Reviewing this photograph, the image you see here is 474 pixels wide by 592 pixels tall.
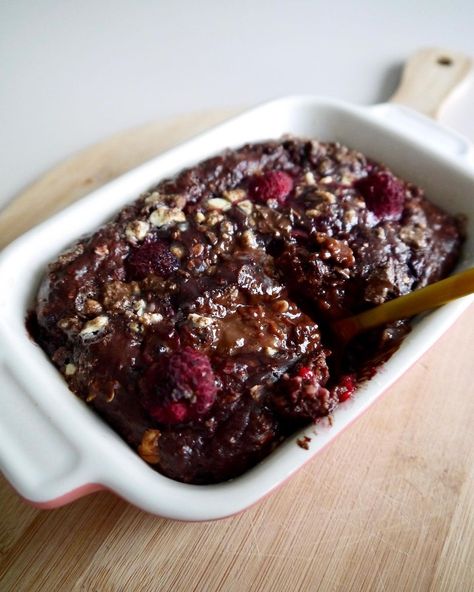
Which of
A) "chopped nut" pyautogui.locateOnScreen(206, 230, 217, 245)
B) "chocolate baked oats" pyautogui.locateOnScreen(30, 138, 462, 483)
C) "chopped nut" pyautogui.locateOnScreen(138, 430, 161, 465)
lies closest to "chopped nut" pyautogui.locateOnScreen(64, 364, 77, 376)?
"chocolate baked oats" pyautogui.locateOnScreen(30, 138, 462, 483)

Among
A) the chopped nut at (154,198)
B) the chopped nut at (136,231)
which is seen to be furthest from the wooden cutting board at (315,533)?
A: the chopped nut at (154,198)

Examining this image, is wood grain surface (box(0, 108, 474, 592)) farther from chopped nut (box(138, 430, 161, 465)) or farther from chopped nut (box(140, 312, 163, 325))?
chopped nut (box(140, 312, 163, 325))

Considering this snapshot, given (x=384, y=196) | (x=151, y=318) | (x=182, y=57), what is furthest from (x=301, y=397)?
(x=182, y=57)

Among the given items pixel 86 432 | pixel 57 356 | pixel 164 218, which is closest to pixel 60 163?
pixel 164 218

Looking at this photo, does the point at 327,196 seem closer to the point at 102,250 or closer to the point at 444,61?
the point at 102,250

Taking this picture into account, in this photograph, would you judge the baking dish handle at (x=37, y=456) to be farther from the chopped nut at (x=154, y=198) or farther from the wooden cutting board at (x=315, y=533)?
the chopped nut at (x=154, y=198)
